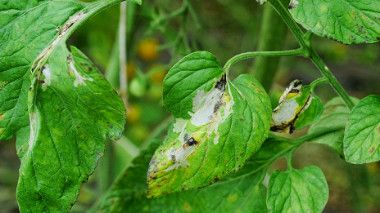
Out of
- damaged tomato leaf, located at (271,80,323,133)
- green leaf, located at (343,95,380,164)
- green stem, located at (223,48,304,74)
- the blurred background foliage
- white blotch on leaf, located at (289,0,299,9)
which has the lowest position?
the blurred background foliage

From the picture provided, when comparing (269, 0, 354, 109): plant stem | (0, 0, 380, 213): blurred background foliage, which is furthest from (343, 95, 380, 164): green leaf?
(0, 0, 380, 213): blurred background foliage

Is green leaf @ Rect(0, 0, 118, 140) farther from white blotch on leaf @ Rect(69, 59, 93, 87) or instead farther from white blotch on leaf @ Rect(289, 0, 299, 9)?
white blotch on leaf @ Rect(289, 0, 299, 9)

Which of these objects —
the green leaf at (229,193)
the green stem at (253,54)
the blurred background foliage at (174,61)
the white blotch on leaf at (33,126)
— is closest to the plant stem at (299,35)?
the green stem at (253,54)

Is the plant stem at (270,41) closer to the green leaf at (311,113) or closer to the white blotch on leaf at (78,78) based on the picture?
the green leaf at (311,113)

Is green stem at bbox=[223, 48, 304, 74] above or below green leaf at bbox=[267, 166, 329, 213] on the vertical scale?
above

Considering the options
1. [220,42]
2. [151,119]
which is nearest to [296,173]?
[151,119]
